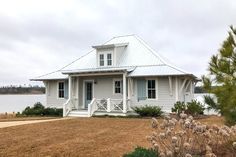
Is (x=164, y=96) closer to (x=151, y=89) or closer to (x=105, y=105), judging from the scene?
(x=151, y=89)

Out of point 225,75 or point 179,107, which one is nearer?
point 225,75

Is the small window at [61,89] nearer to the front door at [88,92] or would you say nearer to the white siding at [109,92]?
the white siding at [109,92]

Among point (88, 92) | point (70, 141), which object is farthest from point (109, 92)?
point (70, 141)

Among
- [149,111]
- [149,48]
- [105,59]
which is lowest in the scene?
[149,111]

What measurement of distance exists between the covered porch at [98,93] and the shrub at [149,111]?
1.00m

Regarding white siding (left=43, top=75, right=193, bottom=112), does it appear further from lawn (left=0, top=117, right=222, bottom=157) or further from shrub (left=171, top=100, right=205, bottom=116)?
lawn (left=0, top=117, right=222, bottom=157)

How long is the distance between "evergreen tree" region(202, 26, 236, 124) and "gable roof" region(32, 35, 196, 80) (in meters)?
13.3

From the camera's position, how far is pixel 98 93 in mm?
25672

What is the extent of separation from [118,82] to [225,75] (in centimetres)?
1680

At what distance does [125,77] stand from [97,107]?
3.09 metres

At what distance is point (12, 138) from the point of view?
13.0 metres

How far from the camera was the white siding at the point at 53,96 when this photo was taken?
27.7 meters

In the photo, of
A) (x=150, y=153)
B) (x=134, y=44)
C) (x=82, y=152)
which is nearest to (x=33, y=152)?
(x=82, y=152)

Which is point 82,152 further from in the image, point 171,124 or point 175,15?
point 175,15
